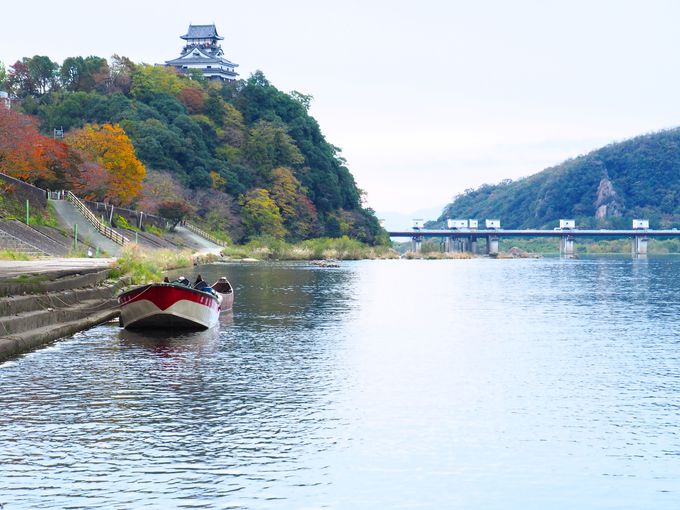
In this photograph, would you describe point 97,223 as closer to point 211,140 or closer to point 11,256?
point 11,256

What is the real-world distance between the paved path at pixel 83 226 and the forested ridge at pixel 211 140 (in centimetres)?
2173

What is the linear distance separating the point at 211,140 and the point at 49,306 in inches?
5442

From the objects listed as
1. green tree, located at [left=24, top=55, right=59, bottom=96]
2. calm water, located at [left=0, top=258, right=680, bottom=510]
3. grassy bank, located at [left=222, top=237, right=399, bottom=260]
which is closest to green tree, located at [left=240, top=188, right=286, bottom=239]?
grassy bank, located at [left=222, top=237, right=399, bottom=260]

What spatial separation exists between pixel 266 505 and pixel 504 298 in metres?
44.4

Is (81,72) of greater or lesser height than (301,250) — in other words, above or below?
above

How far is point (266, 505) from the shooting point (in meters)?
12.2

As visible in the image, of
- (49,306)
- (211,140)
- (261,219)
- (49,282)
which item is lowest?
(49,306)

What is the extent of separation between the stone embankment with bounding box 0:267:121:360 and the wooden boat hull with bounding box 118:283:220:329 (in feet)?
6.99

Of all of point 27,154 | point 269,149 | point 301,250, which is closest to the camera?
point 27,154

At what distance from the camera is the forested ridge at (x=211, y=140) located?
482 ft

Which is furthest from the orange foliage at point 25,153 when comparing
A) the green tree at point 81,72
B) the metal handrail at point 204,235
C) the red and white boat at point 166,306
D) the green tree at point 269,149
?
the green tree at point 81,72

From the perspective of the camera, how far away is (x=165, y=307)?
106ft

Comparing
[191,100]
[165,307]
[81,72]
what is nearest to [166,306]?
[165,307]

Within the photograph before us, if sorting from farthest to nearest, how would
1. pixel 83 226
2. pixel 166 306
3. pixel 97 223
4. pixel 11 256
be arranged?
1. pixel 97 223
2. pixel 83 226
3. pixel 11 256
4. pixel 166 306
